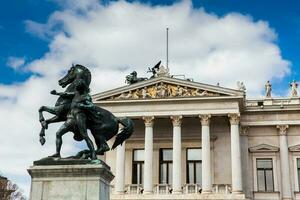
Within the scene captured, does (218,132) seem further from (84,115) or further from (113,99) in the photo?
(84,115)

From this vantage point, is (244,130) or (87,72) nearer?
(87,72)

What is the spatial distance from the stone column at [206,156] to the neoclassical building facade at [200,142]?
8 centimetres

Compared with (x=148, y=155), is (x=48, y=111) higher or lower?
lower

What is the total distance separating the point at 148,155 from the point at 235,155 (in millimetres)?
7155

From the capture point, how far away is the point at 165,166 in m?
46.6

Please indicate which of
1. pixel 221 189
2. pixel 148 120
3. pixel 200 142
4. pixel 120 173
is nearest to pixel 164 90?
pixel 148 120

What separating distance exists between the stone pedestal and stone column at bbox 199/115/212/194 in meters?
30.4

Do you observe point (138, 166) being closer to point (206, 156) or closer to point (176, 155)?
point (176, 155)

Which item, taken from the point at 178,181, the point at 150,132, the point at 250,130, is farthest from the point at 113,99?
the point at 250,130

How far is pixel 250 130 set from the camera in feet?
154

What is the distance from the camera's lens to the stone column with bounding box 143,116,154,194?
42875mm

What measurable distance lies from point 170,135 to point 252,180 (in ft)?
27.0

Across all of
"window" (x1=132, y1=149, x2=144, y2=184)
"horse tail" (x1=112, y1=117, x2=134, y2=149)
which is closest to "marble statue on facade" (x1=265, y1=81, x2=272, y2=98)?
"window" (x1=132, y1=149, x2=144, y2=184)

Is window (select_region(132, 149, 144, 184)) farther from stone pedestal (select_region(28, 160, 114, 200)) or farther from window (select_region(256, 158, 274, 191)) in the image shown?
stone pedestal (select_region(28, 160, 114, 200))
